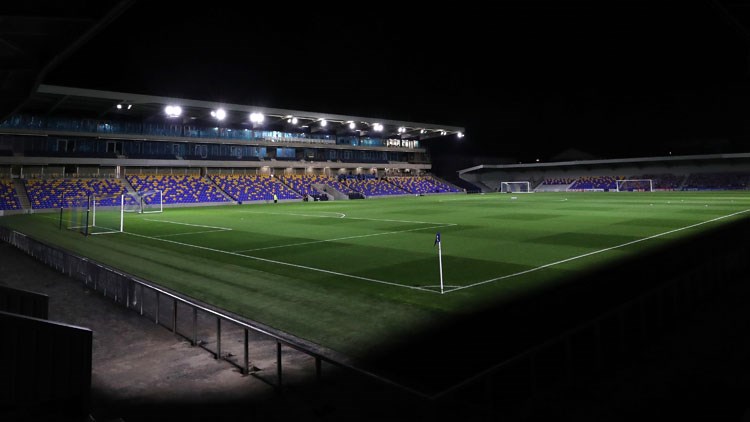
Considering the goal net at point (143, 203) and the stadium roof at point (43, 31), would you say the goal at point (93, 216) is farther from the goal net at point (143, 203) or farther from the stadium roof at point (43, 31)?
the stadium roof at point (43, 31)

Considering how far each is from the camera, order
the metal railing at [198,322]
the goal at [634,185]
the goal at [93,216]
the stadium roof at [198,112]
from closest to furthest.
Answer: the metal railing at [198,322], the goal at [93,216], the stadium roof at [198,112], the goal at [634,185]

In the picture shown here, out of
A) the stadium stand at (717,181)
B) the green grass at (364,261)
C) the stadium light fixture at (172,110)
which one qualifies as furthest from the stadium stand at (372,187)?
the stadium stand at (717,181)

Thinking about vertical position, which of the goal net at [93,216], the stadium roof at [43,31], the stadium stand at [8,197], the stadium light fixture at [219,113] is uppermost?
the stadium light fixture at [219,113]

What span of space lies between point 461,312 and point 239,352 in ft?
16.2

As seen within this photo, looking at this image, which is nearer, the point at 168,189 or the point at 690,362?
the point at 690,362

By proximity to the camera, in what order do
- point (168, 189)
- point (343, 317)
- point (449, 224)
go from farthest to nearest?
point (168, 189) → point (449, 224) → point (343, 317)

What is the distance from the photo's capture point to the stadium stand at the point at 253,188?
63.7 m

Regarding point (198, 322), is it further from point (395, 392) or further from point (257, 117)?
point (257, 117)

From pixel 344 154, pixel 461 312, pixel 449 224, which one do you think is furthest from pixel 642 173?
pixel 461 312

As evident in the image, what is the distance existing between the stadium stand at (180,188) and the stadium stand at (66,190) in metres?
2.67

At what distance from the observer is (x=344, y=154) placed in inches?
3329

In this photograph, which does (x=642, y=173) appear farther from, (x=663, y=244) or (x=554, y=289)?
(x=554, y=289)

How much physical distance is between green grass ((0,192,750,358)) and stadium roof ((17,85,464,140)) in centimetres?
2325

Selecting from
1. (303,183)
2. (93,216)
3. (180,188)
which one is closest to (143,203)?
(180,188)
